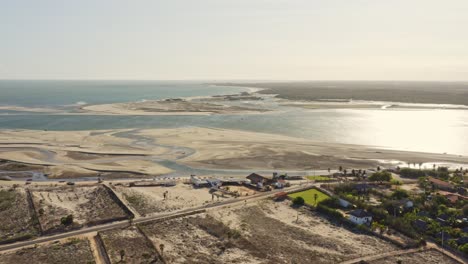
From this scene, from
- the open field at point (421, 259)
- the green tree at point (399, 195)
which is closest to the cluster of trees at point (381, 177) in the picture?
the green tree at point (399, 195)

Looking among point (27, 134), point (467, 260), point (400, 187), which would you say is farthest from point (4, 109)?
point (467, 260)

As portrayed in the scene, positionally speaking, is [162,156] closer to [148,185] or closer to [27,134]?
[148,185]

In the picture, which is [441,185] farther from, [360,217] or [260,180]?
[260,180]

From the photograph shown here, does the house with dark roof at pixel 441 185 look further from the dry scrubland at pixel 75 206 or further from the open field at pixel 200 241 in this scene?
the dry scrubland at pixel 75 206

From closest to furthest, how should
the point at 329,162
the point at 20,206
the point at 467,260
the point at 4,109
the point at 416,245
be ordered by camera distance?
the point at 467,260 → the point at 416,245 → the point at 20,206 → the point at 329,162 → the point at 4,109

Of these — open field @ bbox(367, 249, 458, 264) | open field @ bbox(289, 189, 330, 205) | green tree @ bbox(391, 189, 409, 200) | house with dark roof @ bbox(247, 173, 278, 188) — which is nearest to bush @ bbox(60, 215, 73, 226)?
house with dark roof @ bbox(247, 173, 278, 188)

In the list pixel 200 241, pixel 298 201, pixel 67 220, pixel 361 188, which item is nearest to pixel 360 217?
pixel 298 201
